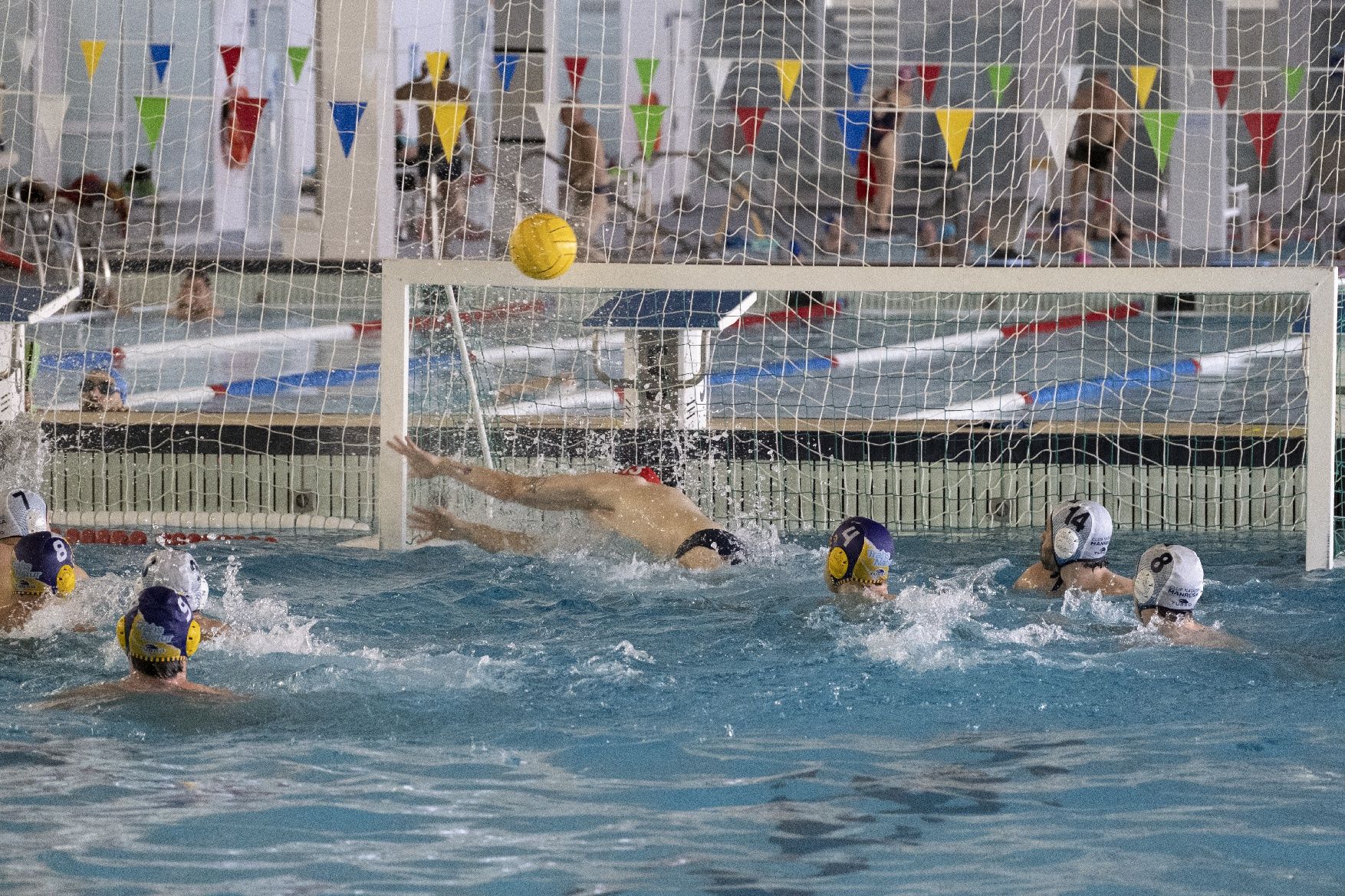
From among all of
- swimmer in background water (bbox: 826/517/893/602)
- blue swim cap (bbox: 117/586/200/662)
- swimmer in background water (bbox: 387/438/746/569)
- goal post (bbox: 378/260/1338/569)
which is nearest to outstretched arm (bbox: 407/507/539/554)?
swimmer in background water (bbox: 387/438/746/569)

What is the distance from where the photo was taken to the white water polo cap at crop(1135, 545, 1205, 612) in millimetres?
4465

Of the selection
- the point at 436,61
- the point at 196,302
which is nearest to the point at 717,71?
the point at 436,61

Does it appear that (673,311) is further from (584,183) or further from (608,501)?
(584,183)

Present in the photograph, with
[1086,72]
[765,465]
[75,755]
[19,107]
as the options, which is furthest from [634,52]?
[75,755]

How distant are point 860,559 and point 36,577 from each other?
2.44m

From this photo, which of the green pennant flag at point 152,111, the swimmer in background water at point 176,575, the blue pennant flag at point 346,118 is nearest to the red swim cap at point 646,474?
the swimmer in background water at point 176,575

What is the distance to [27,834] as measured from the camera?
3076 millimetres

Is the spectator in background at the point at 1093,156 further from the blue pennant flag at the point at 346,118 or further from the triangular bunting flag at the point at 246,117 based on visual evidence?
the triangular bunting flag at the point at 246,117

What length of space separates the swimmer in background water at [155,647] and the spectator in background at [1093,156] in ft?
20.9

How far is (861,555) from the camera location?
482 centimetres

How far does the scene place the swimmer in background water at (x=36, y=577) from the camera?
4543 millimetres

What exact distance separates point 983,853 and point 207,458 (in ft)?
16.3

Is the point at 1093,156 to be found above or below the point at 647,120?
above

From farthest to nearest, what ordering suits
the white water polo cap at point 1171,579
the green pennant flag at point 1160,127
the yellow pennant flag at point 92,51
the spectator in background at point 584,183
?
the spectator in background at point 584,183, the yellow pennant flag at point 92,51, the green pennant flag at point 1160,127, the white water polo cap at point 1171,579
